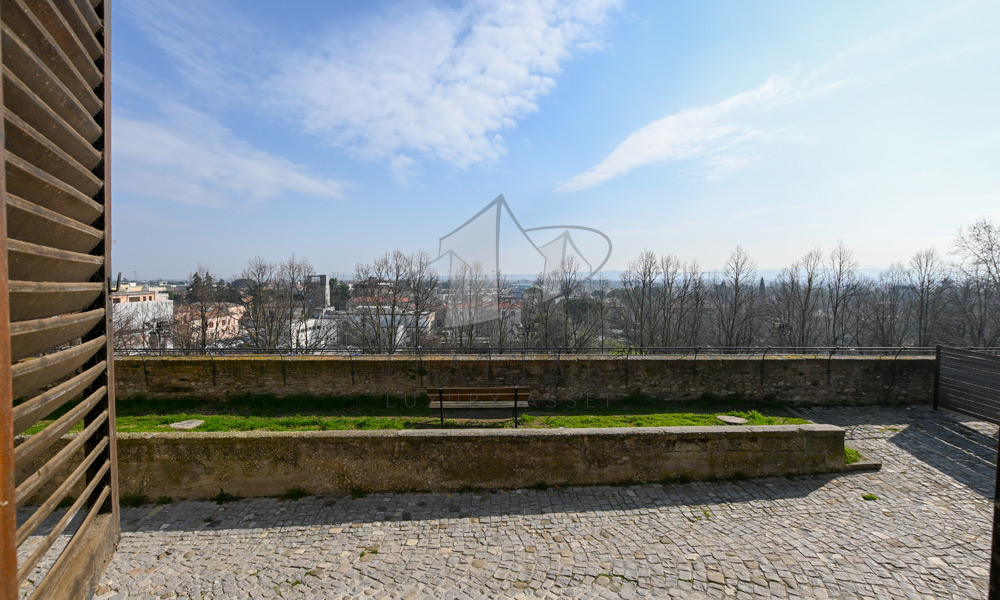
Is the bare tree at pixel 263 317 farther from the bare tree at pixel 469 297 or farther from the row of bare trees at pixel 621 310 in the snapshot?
the bare tree at pixel 469 297

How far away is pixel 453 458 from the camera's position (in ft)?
19.2

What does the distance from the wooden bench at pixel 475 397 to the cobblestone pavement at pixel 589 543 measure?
2.16 m

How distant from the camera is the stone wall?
31.3ft

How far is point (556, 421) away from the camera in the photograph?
7977 millimetres

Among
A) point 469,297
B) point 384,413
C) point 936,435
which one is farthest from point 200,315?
point 936,435

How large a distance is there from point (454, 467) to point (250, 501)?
279cm

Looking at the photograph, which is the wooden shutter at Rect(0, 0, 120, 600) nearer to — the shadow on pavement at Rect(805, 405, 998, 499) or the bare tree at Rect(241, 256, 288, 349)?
the shadow on pavement at Rect(805, 405, 998, 499)

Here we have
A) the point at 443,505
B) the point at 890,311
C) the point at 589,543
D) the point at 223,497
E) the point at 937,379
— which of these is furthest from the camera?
the point at 890,311

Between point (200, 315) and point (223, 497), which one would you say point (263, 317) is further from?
point (223, 497)

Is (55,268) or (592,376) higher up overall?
(55,268)

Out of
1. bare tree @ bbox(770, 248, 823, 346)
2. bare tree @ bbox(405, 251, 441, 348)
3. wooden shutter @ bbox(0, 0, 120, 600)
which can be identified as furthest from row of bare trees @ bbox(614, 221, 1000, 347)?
wooden shutter @ bbox(0, 0, 120, 600)

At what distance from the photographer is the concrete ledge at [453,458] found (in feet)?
18.5

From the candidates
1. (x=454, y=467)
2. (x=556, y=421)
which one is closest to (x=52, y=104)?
(x=454, y=467)

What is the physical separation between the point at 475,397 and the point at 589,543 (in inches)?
145
